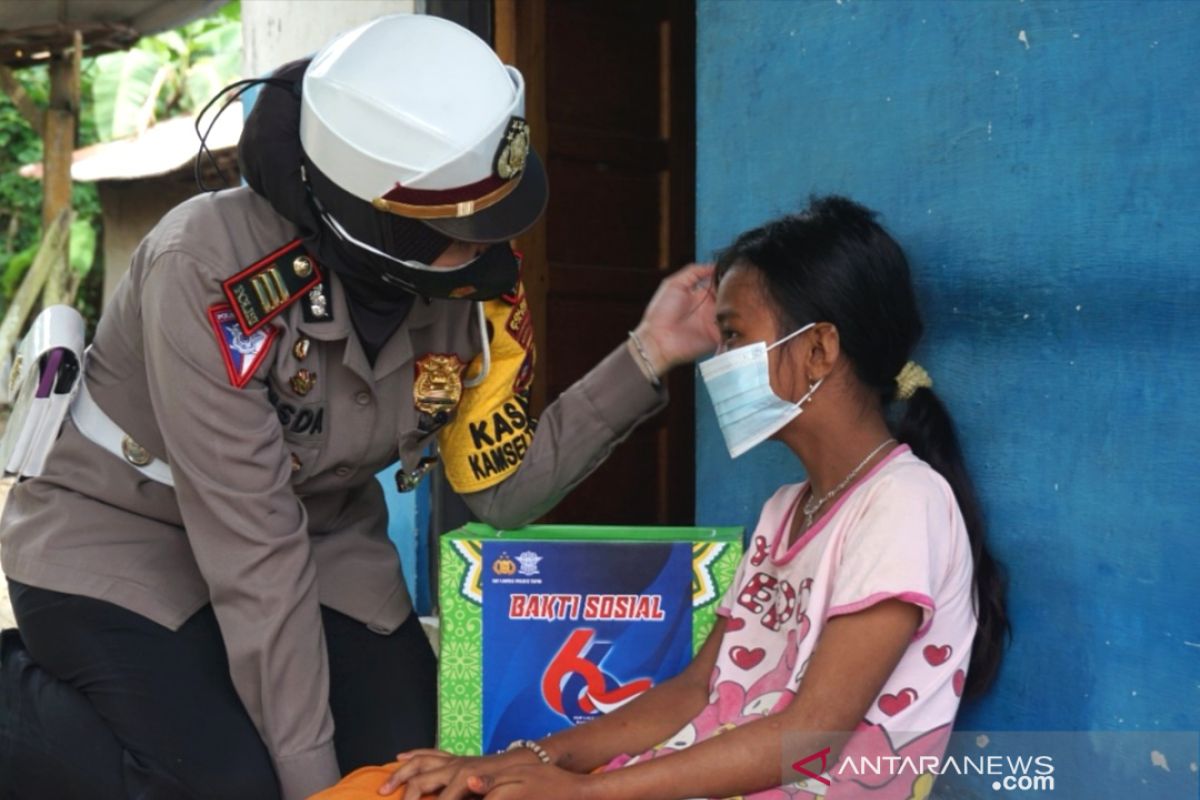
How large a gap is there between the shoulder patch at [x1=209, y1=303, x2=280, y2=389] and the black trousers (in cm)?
51

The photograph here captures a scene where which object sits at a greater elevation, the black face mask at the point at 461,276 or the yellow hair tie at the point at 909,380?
the black face mask at the point at 461,276

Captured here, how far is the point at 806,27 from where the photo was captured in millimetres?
2539

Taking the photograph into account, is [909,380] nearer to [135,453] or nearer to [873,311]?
[873,311]

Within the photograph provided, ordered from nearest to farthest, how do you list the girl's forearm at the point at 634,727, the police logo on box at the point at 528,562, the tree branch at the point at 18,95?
the girl's forearm at the point at 634,727
the police logo on box at the point at 528,562
the tree branch at the point at 18,95

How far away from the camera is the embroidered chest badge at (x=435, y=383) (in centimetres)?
242

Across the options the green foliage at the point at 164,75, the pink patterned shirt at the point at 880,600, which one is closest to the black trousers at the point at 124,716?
the pink patterned shirt at the point at 880,600

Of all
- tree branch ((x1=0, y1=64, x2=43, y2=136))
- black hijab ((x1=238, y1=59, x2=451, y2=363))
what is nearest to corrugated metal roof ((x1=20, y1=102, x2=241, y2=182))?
tree branch ((x1=0, y1=64, x2=43, y2=136))

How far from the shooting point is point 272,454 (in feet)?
7.08

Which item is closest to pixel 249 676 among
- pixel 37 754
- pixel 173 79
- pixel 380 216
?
pixel 37 754

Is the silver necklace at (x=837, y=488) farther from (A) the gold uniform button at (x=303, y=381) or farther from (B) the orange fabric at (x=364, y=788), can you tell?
(A) the gold uniform button at (x=303, y=381)

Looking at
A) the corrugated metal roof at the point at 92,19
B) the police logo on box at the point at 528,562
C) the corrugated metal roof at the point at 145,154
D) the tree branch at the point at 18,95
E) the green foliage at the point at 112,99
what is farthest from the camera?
the green foliage at the point at 112,99

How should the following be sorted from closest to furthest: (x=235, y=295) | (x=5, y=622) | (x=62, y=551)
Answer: (x=235, y=295) < (x=62, y=551) < (x=5, y=622)

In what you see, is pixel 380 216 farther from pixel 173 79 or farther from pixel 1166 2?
pixel 173 79

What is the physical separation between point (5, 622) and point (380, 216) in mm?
3394
